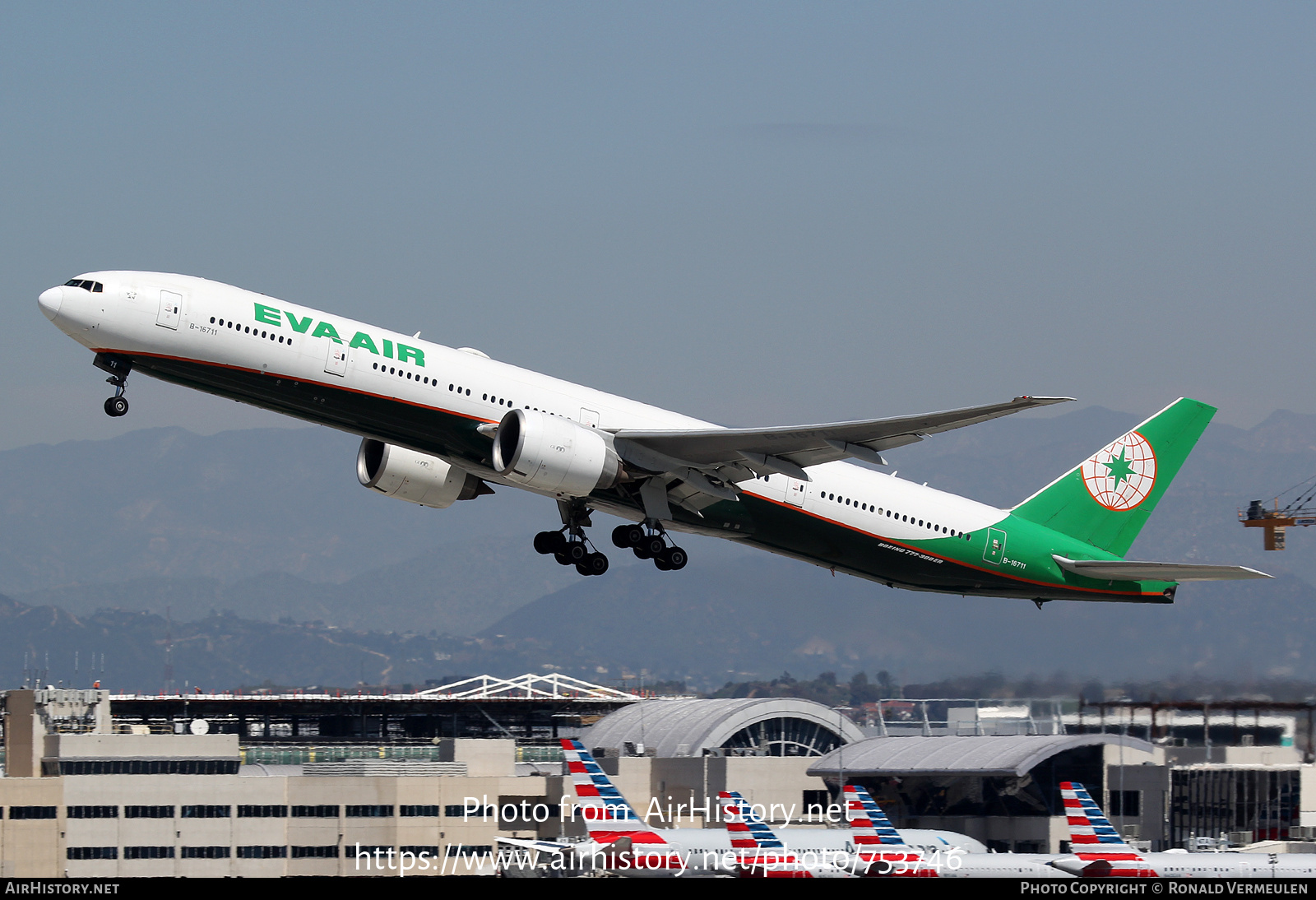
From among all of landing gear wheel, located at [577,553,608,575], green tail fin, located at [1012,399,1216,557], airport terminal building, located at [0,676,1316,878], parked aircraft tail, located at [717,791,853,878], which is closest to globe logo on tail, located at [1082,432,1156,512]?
green tail fin, located at [1012,399,1216,557]

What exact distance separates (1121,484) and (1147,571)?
3886 mm

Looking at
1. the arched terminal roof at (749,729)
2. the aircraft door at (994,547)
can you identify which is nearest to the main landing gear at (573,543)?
the aircraft door at (994,547)

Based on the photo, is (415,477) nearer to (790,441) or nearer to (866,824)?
(790,441)

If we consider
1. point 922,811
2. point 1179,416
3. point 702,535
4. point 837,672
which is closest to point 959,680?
point 922,811

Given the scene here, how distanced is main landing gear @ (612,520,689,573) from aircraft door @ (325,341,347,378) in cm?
703

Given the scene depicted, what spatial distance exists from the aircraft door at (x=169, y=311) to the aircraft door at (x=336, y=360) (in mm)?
2789

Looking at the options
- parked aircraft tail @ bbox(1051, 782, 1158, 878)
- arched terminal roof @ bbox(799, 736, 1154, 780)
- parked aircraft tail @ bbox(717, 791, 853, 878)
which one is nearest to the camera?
parked aircraft tail @ bbox(717, 791, 853, 878)

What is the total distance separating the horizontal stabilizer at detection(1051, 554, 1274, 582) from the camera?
3266 cm

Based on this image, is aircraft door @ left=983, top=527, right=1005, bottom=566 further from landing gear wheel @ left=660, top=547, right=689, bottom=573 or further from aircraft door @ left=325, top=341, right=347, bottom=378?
aircraft door @ left=325, top=341, right=347, bottom=378

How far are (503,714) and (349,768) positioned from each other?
115 ft

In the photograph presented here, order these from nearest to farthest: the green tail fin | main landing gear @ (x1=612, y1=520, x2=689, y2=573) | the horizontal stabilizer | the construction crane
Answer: the horizontal stabilizer → main landing gear @ (x1=612, y1=520, x2=689, y2=573) → the green tail fin → the construction crane

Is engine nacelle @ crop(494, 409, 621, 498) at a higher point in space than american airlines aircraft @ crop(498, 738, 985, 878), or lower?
higher

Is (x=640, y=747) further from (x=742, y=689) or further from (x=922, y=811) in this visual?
(x=742, y=689)
